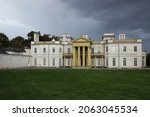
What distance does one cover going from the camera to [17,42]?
84.9m

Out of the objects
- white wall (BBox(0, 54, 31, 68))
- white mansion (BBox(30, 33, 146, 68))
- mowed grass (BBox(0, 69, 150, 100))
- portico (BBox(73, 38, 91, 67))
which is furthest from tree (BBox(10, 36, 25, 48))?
mowed grass (BBox(0, 69, 150, 100))

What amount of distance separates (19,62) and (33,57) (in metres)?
7.41

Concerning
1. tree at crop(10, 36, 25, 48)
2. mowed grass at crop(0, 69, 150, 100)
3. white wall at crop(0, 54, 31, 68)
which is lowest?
mowed grass at crop(0, 69, 150, 100)

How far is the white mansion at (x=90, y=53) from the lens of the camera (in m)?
54.5

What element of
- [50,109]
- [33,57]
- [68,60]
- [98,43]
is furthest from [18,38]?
[50,109]

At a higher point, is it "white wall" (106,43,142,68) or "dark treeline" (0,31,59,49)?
"dark treeline" (0,31,59,49)

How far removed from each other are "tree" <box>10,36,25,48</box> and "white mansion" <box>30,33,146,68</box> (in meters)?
22.7

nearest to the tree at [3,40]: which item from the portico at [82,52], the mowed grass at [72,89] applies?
the portico at [82,52]

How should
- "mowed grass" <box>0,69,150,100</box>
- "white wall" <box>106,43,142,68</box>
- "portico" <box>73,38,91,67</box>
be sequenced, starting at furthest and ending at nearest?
"portico" <box>73,38,91,67</box> → "white wall" <box>106,43,142,68</box> → "mowed grass" <box>0,69,150,100</box>

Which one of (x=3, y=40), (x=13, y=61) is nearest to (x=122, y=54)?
(x=13, y=61)

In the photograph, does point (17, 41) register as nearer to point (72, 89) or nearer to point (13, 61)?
point (13, 61)

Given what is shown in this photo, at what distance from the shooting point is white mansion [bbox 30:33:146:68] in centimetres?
5450

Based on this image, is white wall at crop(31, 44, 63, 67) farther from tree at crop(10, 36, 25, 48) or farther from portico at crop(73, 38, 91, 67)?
tree at crop(10, 36, 25, 48)

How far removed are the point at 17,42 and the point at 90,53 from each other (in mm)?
38334
